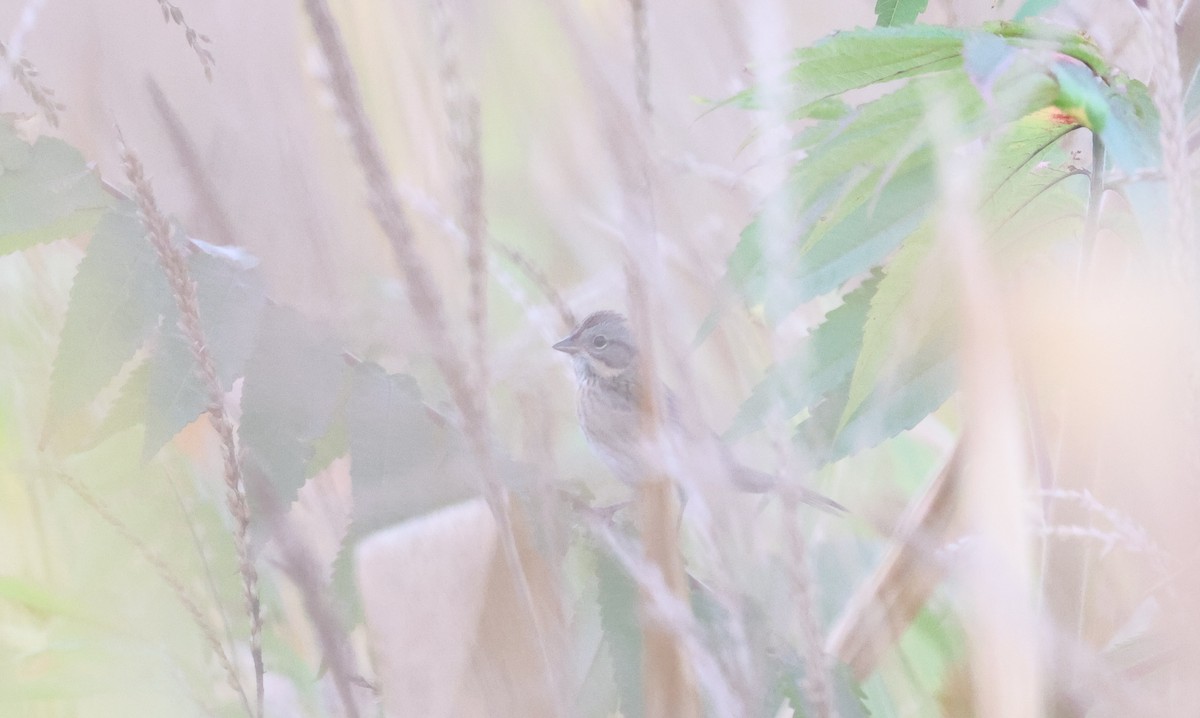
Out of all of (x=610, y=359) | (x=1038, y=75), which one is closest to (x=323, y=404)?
(x=1038, y=75)

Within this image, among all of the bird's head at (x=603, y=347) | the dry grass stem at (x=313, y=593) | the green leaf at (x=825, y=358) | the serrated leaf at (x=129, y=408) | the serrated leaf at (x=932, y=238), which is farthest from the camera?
the bird's head at (x=603, y=347)

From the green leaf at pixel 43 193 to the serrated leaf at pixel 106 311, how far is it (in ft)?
0.09

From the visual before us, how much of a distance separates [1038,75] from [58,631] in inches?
34.1

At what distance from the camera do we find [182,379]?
2.52 feet

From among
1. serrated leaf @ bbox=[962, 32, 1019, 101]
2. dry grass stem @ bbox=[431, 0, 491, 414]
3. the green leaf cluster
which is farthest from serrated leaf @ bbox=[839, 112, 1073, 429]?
dry grass stem @ bbox=[431, 0, 491, 414]

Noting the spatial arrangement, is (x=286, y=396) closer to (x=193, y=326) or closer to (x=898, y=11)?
(x=193, y=326)

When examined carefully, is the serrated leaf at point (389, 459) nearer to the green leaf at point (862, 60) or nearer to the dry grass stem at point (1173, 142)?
the green leaf at point (862, 60)

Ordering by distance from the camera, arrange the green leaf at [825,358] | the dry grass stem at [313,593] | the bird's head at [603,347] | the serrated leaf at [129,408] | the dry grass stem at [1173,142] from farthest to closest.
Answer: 1. the bird's head at [603,347]
2. the serrated leaf at [129,408]
3. the green leaf at [825,358]
4. the dry grass stem at [313,593]
5. the dry grass stem at [1173,142]

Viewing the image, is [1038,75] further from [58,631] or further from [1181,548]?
[58,631]

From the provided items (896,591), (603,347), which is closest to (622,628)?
(896,591)

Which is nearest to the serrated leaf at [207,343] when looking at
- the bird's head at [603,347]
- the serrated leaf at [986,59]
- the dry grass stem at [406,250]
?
the dry grass stem at [406,250]

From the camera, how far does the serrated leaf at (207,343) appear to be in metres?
0.75

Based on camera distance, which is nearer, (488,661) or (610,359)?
(488,661)

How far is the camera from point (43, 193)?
2.81ft
